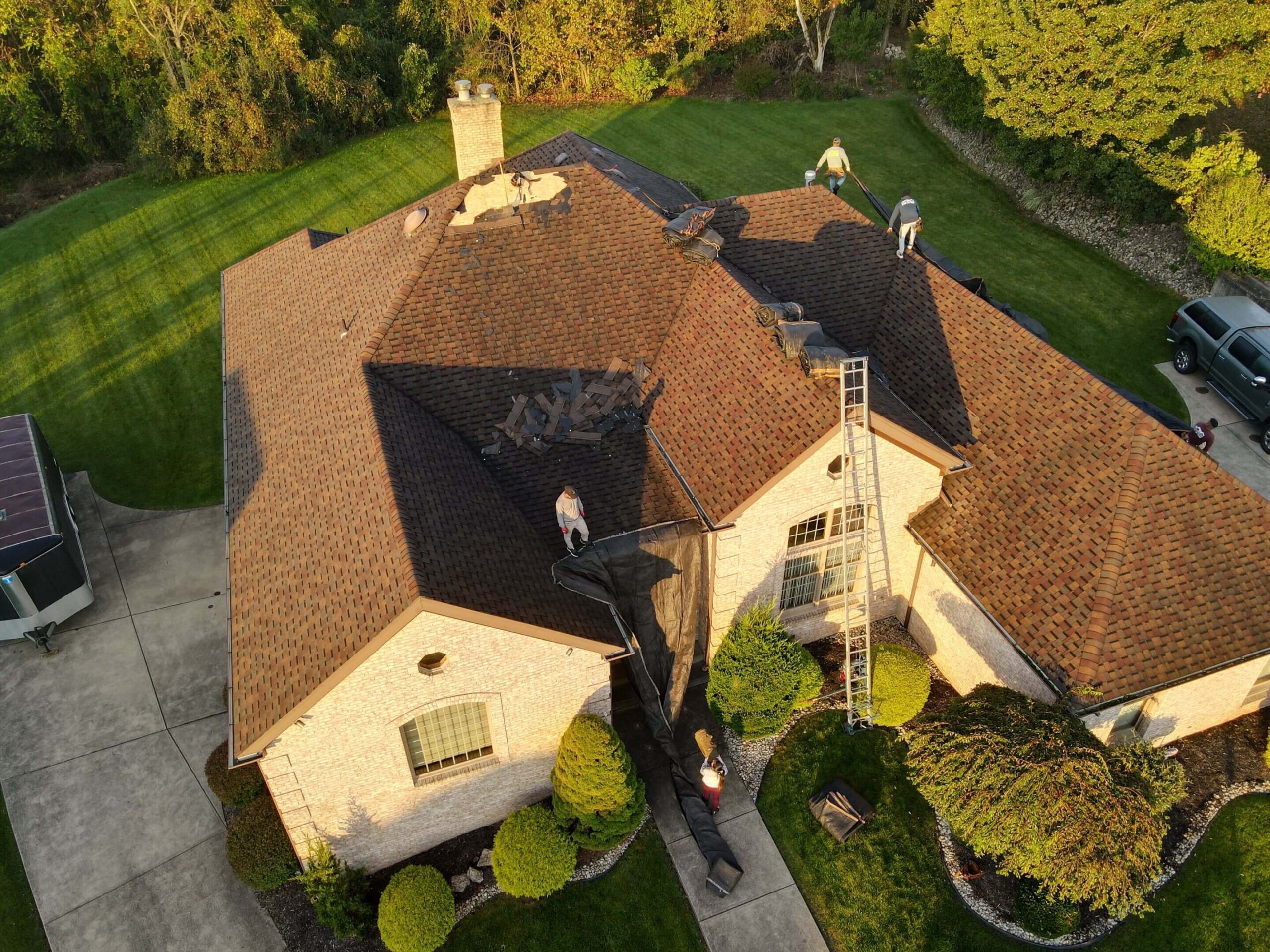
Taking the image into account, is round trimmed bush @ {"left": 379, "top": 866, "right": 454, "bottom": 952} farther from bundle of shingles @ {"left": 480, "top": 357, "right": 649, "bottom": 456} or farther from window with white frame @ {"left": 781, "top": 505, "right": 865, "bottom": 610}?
window with white frame @ {"left": 781, "top": 505, "right": 865, "bottom": 610}

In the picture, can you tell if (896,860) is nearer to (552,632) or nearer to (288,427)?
(552,632)

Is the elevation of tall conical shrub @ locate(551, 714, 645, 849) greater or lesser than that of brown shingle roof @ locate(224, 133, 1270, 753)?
lesser

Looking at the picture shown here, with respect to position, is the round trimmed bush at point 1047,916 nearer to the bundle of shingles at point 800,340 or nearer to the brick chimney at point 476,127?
the bundle of shingles at point 800,340

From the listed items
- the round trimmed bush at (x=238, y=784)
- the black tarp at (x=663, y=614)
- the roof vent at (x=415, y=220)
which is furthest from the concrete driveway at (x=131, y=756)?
the roof vent at (x=415, y=220)

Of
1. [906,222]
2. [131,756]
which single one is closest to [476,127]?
[906,222]

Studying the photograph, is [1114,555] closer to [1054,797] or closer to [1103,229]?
[1054,797]

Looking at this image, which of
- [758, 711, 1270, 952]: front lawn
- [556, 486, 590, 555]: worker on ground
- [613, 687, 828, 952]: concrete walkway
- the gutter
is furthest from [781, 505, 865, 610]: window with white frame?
[556, 486, 590, 555]: worker on ground
